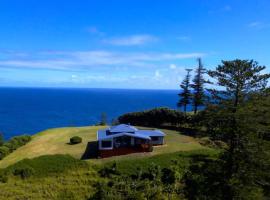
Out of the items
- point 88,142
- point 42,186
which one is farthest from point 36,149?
point 42,186

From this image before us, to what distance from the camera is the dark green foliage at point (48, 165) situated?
117ft

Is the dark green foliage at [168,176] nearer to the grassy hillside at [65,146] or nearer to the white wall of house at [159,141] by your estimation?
the grassy hillside at [65,146]

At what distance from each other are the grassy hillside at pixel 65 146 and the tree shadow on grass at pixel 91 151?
448mm

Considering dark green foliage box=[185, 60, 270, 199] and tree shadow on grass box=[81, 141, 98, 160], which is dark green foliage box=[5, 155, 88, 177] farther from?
dark green foliage box=[185, 60, 270, 199]

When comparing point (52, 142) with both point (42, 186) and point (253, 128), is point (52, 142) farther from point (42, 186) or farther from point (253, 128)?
point (253, 128)

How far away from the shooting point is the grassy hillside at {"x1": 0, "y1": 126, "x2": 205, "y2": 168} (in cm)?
4001

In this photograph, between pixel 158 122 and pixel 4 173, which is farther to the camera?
pixel 158 122

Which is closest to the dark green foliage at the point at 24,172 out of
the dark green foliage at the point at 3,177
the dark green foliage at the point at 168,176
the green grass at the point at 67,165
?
the green grass at the point at 67,165

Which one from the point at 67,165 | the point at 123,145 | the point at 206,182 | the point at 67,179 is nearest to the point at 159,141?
the point at 123,145

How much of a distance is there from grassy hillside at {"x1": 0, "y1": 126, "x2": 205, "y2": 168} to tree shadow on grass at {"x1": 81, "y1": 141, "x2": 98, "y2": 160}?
1.47 feet

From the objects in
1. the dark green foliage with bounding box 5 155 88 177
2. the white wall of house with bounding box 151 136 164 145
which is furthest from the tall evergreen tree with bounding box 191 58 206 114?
the dark green foliage with bounding box 5 155 88 177

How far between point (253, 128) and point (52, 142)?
1279 inches

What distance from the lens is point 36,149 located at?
4347cm

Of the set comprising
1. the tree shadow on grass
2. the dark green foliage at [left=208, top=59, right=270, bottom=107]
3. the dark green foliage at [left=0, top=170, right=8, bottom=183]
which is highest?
the dark green foliage at [left=208, top=59, right=270, bottom=107]
